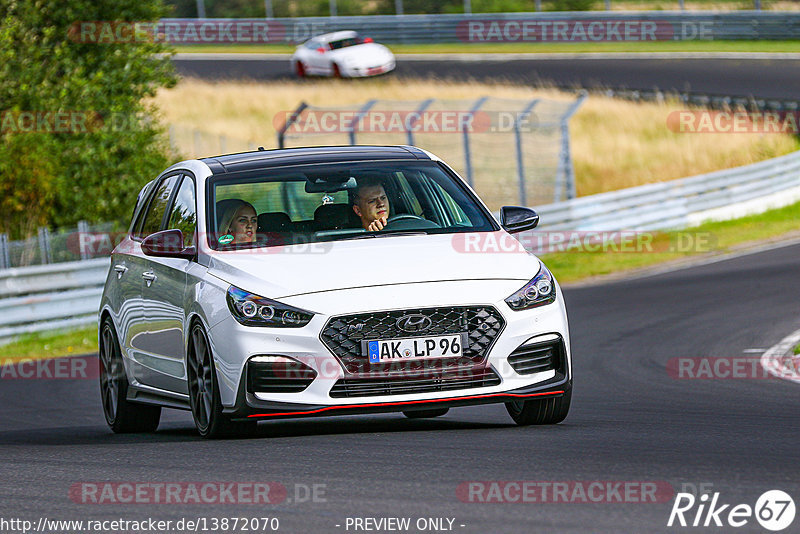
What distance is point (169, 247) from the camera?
28.0ft

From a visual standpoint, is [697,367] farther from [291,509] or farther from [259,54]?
[259,54]

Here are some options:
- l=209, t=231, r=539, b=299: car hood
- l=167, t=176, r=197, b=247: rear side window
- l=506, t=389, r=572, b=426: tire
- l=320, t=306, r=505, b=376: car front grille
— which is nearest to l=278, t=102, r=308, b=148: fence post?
l=167, t=176, r=197, b=247: rear side window

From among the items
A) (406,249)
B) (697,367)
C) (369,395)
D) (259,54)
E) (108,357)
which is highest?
(406,249)

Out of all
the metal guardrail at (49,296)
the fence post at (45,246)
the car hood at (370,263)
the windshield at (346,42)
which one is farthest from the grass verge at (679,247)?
the windshield at (346,42)

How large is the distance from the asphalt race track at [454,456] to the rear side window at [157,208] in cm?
137

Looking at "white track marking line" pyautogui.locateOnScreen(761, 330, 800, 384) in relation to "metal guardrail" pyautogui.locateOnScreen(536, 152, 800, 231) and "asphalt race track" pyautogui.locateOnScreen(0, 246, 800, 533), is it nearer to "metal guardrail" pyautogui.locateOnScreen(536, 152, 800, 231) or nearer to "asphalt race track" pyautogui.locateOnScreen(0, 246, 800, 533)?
"asphalt race track" pyautogui.locateOnScreen(0, 246, 800, 533)

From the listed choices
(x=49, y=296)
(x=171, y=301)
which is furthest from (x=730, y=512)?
(x=49, y=296)

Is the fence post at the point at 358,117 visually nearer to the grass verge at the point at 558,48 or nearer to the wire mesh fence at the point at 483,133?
the wire mesh fence at the point at 483,133

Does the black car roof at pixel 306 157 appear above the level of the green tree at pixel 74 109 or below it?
above

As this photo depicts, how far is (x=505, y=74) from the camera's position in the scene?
44344mm

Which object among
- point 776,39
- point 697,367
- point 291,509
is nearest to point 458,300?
point 291,509

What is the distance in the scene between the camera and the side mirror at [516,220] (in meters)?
8.89

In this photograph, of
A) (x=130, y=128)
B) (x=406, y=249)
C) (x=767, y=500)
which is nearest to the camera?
(x=767, y=500)

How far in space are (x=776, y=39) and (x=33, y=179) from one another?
29346mm
